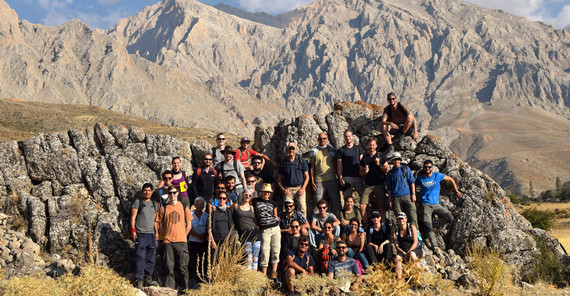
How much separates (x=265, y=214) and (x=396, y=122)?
5.59m

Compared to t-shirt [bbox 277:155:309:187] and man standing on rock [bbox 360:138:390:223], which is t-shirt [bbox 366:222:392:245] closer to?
man standing on rock [bbox 360:138:390:223]

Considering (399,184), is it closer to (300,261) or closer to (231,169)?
(300,261)

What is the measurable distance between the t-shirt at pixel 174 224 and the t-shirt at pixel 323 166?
378 cm

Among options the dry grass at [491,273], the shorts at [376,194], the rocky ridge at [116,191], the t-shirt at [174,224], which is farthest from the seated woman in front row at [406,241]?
the t-shirt at [174,224]

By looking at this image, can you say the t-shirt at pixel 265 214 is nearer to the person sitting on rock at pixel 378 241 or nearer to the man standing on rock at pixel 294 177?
the man standing on rock at pixel 294 177

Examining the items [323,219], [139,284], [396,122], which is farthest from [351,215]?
[139,284]

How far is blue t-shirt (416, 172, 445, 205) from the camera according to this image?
11062 millimetres

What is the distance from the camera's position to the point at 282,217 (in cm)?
1003

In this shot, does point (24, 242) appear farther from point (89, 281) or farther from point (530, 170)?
point (530, 170)

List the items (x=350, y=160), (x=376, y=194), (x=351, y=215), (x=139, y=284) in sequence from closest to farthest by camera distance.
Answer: (x=139, y=284)
(x=351, y=215)
(x=376, y=194)
(x=350, y=160)

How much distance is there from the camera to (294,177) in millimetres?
11023

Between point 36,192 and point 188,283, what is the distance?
5.83 meters

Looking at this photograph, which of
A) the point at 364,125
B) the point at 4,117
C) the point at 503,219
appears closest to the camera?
the point at 503,219

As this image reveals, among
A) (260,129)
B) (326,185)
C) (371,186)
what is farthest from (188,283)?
(260,129)
